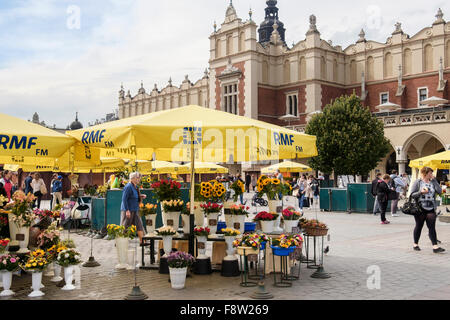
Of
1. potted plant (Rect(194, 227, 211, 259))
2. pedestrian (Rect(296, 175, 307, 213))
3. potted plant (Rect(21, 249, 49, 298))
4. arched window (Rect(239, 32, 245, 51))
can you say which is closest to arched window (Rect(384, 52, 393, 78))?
arched window (Rect(239, 32, 245, 51))

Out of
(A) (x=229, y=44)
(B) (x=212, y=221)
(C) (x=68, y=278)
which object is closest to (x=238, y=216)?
(B) (x=212, y=221)

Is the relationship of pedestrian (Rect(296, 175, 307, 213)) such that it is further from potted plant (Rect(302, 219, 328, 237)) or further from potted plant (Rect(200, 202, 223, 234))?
potted plant (Rect(200, 202, 223, 234))

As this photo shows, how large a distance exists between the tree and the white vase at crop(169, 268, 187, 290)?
25.0 meters

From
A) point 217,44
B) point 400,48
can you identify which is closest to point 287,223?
point 400,48

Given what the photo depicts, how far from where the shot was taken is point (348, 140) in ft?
99.3

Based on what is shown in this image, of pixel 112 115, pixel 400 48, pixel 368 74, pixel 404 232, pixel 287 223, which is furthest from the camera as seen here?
pixel 112 115

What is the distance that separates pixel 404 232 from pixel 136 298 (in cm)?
931

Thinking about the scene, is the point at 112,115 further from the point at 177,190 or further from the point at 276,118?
the point at 177,190

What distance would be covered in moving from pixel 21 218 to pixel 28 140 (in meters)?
1.39

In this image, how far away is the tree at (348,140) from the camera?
30359 millimetres

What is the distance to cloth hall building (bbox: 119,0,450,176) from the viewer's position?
37.8 meters

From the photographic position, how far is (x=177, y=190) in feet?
27.3

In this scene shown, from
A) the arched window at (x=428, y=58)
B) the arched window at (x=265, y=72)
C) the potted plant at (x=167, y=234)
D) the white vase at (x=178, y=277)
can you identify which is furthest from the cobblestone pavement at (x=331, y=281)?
the arched window at (x=265, y=72)

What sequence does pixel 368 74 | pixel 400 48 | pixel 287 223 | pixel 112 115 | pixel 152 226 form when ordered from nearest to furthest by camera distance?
→ 1. pixel 287 223
2. pixel 152 226
3. pixel 400 48
4. pixel 368 74
5. pixel 112 115
